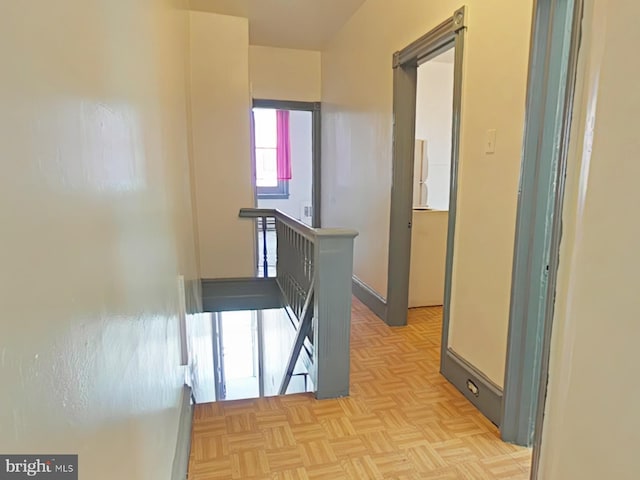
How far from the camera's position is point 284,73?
4820 mm

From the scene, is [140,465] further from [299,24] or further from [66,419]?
[299,24]

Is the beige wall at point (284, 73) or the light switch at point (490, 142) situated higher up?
the beige wall at point (284, 73)

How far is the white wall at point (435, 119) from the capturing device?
15.1 ft

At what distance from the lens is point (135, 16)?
3.51 feet

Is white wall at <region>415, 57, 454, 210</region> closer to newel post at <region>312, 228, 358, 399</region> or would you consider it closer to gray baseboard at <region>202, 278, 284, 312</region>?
gray baseboard at <region>202, 278, 284, 312</region>

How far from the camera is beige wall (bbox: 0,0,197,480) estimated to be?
0.38m

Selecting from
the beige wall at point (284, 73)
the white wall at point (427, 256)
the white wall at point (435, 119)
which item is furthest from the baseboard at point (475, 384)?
the beige wall at point (284, 73)

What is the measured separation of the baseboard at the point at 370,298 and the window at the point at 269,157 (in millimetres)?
4679

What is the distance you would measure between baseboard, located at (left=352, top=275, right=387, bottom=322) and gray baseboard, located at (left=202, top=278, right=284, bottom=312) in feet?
2.67

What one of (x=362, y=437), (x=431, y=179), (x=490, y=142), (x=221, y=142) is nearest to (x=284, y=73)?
(x=221, y=142)

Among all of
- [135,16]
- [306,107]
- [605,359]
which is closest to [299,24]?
[306,107]

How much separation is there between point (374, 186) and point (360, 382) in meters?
1.82

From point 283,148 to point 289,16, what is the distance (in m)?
4.39

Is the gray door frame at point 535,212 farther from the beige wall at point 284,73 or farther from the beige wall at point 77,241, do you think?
the beige wall at point 284,73
